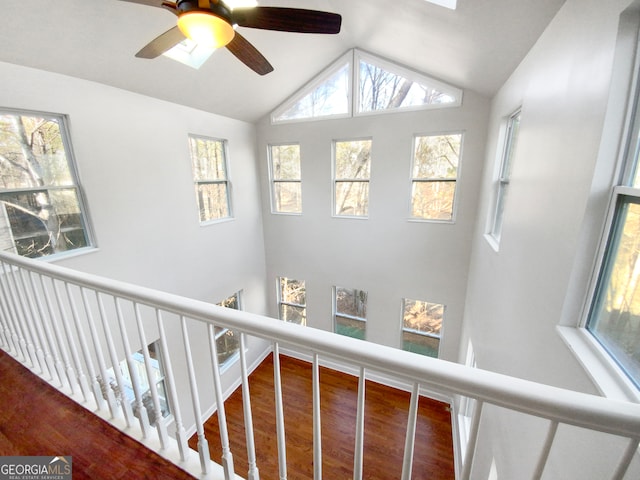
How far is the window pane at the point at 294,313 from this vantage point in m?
5.44

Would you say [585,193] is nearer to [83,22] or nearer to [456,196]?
[456,196]

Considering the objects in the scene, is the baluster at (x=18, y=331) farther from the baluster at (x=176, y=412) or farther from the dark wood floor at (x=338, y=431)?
the dark wood floor at (x=338, y=431)

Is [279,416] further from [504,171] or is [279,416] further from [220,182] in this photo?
[220,182]

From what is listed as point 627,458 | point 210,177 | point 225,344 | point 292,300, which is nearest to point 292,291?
point 292,300

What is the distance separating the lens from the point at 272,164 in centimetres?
495

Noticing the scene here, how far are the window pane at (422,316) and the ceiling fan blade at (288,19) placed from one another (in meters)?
4.03

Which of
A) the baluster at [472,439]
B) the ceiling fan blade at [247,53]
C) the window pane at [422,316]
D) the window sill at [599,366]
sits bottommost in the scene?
the window pane at [422,316]

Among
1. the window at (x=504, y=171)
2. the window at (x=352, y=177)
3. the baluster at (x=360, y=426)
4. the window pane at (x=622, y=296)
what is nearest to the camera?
the baluster at (x=360, y=426)

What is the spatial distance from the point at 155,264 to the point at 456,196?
422 cm

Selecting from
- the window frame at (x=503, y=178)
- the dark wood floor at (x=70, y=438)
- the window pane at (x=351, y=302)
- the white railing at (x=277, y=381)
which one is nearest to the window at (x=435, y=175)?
the window frame at (x=503, y=178)

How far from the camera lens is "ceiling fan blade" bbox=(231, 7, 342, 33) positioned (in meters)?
1.39

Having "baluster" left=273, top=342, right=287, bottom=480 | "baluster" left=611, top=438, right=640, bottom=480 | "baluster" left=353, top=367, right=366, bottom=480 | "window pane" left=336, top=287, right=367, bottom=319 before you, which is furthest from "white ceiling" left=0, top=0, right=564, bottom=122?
"window pane" left=336, top=287, right=367, bottom=319

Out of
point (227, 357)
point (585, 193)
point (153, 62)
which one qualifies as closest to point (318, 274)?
point (227, 357)

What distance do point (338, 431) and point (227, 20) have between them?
14.6ft
